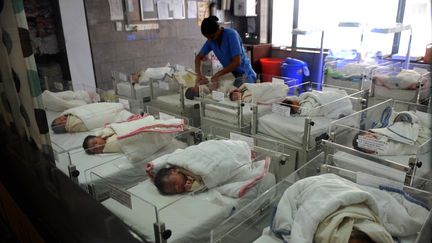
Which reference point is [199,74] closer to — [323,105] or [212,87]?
[212,87]

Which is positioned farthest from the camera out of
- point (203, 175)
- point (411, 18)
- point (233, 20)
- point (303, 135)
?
point (233, 20)

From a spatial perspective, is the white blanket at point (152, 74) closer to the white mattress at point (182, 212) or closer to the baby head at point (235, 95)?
the baby head at point (235, 95)

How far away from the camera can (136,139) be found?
188 cm

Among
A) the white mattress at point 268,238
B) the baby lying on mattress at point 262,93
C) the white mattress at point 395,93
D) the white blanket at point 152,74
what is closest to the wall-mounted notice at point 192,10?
the white blanket at point 152,74

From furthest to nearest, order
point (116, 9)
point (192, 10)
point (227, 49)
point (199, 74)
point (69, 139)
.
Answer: point (192, 10), point (116, 9), point (199, 74), point (227, 49), point (69, 139)

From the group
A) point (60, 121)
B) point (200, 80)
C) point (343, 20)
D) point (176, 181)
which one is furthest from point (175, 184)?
point (343, 20)

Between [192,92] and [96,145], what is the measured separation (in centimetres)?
124

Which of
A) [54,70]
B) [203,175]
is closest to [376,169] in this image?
[203,175]

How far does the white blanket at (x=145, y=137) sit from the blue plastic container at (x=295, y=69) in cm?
295

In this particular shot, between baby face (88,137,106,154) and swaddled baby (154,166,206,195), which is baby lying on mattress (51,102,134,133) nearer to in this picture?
baby face (88,137,106,154)

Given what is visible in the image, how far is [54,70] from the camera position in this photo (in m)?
3.02

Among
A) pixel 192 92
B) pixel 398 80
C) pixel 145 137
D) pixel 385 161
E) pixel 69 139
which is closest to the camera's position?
pixel 385 161

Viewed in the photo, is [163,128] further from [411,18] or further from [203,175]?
[411,18]

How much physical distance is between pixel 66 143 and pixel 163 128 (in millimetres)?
657
